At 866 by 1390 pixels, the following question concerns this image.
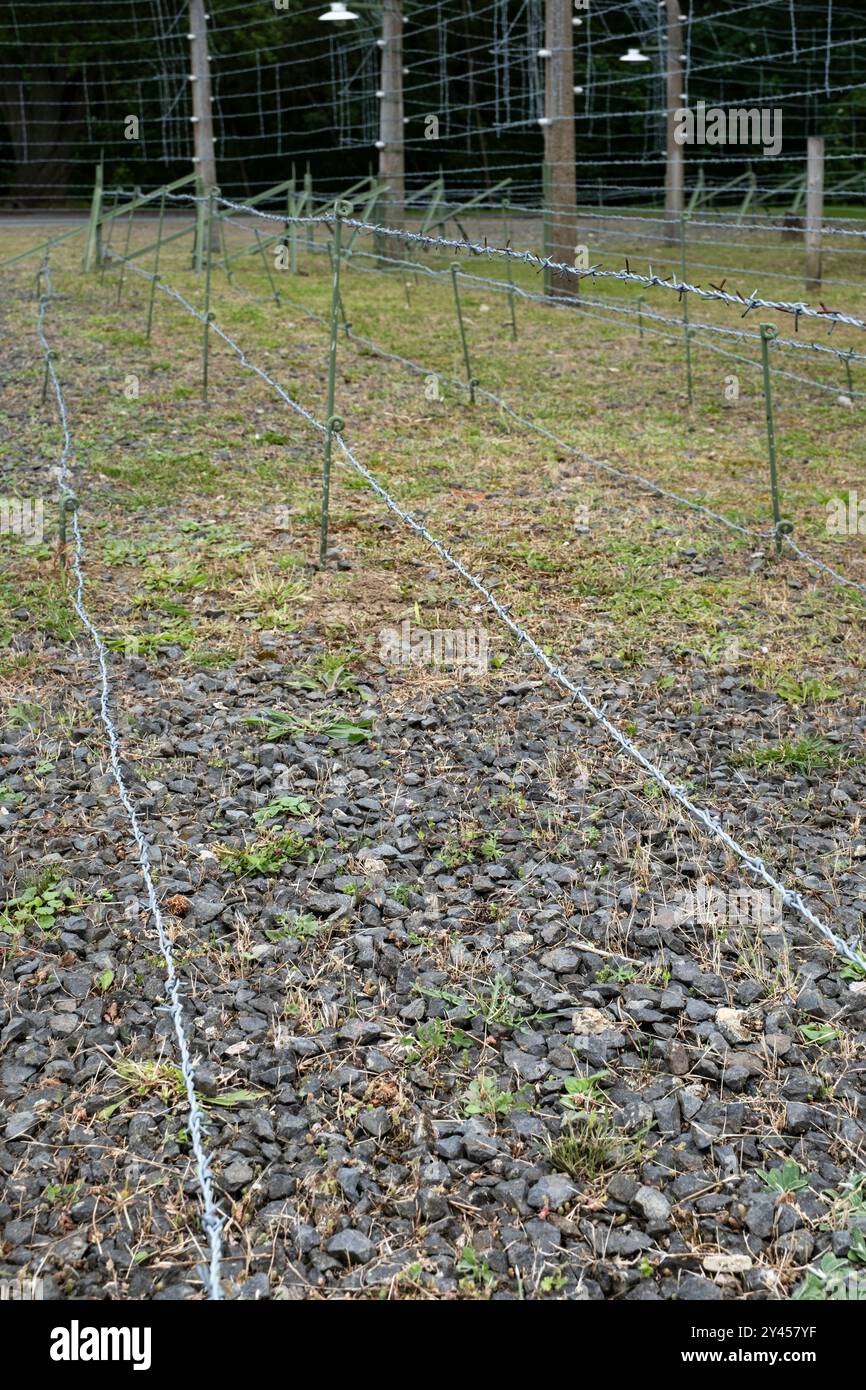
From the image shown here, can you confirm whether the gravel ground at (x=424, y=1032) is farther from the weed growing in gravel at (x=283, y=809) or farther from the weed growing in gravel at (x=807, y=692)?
the weed growing in gravel at (x=807, y=692)

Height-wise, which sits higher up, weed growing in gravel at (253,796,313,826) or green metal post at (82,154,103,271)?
green metal post at (82,154,103,271)

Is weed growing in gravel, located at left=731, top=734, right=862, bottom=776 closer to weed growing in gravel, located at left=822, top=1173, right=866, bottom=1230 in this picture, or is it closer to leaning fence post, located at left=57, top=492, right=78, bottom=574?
weed growing in gravel, located at left=822, top=1173, right=866, bottom=1230

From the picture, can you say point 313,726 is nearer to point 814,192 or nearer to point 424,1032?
point 424,1032

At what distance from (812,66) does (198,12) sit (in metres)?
14.6

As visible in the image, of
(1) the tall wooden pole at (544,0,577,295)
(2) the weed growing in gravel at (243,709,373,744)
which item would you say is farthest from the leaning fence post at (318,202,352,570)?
(1) the tall wooden pole at (544,0,577,295)

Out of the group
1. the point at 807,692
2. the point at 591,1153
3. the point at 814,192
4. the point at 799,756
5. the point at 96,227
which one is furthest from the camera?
the point at 96,227

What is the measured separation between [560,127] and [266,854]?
1200 centimetres

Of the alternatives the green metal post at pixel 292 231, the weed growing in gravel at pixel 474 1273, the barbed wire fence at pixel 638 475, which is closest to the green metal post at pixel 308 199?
the green metal post at pixel 292 231

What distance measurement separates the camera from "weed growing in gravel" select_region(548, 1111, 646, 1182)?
266 centimetres

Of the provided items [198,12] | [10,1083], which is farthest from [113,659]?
[198,12]

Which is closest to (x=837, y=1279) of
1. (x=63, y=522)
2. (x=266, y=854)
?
(x=266, y=854)

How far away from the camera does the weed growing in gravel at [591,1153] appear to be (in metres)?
2.66

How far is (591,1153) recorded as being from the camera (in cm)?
268

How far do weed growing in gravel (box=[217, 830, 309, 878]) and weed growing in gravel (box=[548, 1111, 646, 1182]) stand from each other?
130cm
